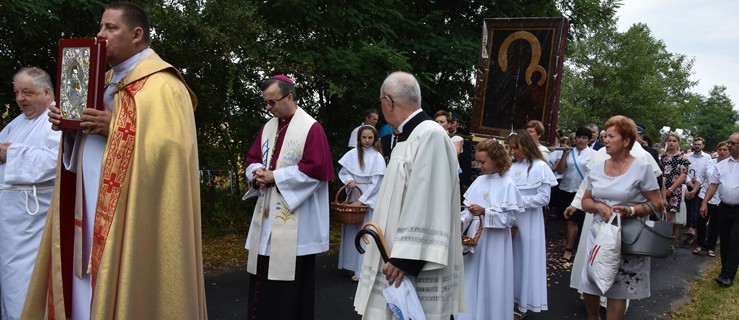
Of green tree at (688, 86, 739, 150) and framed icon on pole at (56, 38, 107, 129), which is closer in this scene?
framed icon on pole at (56, 38, 107, 129)

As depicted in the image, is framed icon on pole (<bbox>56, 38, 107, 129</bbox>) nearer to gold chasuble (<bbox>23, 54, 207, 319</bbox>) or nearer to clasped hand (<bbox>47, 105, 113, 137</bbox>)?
clasped hand (<bbox>47, 105, 113, 137</bbox>)

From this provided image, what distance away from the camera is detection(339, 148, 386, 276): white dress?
7.48 metres

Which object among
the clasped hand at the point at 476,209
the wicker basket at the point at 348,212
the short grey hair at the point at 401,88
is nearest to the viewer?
the short grey hair at the point at 401,88

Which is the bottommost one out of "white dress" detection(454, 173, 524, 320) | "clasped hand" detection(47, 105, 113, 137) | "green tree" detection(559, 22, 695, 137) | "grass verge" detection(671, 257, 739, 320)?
"grass verge" detection(671, 257, 739, 320)

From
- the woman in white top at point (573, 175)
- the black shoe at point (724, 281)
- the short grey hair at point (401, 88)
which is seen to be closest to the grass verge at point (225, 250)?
the woman in white top at point (573, 175)

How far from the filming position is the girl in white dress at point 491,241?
17.6 ft

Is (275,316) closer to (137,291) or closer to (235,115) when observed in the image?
(137,291)

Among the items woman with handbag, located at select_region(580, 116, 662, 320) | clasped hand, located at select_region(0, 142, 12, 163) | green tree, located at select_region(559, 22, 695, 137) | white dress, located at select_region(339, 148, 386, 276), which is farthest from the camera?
green tree, located at select_region(559, 22, 695, 137)

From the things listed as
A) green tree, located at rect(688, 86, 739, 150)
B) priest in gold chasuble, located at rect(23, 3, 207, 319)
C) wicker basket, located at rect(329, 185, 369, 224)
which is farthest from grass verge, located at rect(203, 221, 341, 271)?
green tree, located at rect(688, 86, 739, 150)

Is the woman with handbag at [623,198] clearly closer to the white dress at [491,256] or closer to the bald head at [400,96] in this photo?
the white dress at [491,256]

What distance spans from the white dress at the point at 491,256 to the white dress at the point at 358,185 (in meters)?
2.12

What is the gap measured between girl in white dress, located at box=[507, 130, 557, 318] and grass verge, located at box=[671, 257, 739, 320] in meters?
1.82

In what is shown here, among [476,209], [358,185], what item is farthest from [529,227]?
[358,185]

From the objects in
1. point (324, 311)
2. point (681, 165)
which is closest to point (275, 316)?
point (324, 311)
